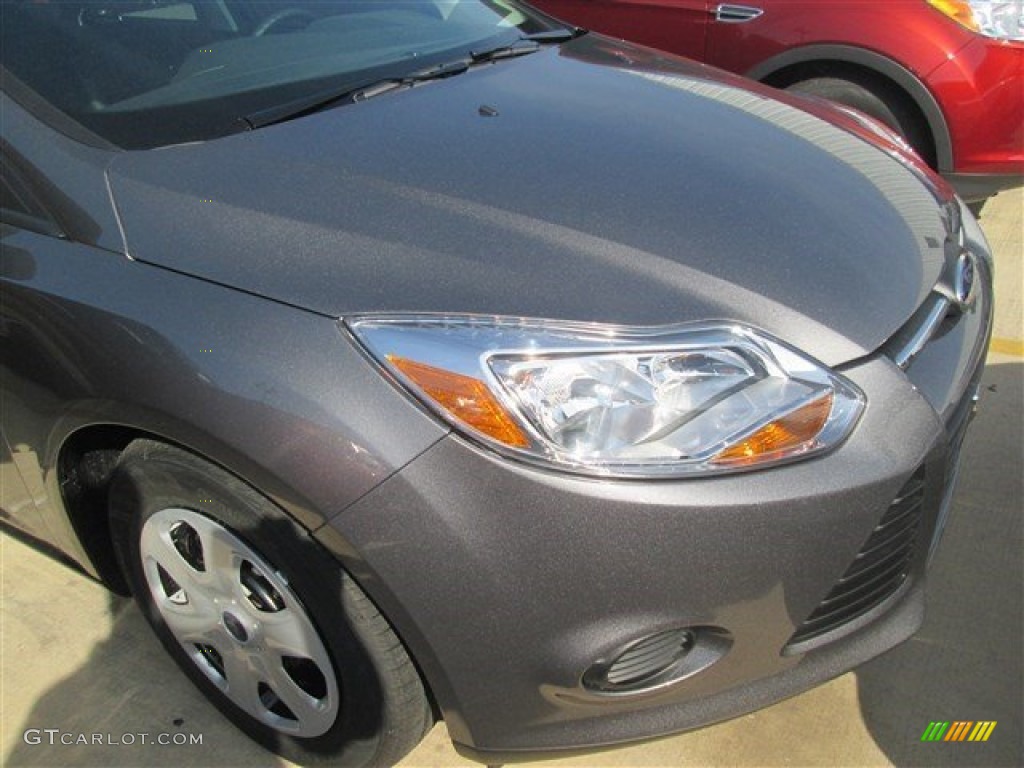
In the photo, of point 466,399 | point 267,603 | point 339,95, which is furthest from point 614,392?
point 339,95

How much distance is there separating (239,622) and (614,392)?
87 centimetres

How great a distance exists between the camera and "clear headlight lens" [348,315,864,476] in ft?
4.65

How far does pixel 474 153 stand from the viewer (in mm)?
1893

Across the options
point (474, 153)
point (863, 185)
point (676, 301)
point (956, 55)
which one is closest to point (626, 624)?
point (676, 301)

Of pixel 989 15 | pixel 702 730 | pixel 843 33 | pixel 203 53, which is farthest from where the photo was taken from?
pixel 843 33

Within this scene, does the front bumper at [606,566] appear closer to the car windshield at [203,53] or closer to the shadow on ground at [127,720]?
the shadow on ground at [127,720]

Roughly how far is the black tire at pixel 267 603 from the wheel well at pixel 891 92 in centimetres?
344

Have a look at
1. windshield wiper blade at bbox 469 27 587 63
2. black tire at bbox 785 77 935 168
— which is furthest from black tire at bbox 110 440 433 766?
black tire at bbox 785 77 935 168

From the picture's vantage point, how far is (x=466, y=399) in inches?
56.1

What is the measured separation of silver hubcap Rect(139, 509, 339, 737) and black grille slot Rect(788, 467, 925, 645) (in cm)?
88

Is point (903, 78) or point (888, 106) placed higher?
point (903, 78)

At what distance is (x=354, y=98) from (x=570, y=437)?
1125 millimetres

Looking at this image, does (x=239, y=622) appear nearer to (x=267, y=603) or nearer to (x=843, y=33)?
(x=267, y=603)

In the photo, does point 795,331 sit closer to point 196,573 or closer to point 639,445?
point 639,445
